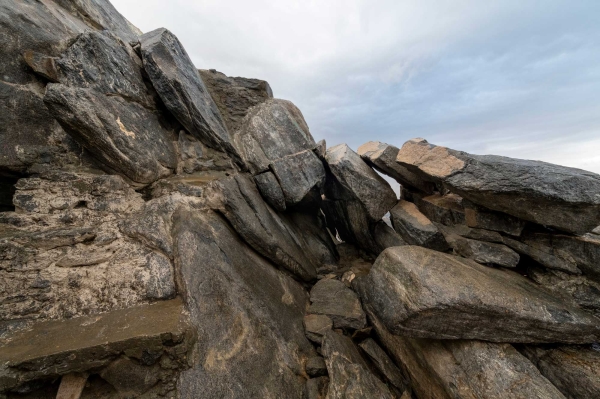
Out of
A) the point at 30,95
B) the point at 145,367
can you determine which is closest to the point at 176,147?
the point at 30,95

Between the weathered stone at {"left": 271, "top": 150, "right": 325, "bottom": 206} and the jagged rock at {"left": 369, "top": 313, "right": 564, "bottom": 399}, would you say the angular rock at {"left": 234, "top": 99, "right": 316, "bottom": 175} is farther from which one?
the jagged rock at {"left": 369, "top": 313, "right": 564, "bottom": 399}

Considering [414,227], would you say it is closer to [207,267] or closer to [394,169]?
[394,169]

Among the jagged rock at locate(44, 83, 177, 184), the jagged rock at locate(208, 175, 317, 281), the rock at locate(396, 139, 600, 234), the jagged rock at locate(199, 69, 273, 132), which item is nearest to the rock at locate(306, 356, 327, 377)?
the jagged rock at locate(208, 175, 317, 281)

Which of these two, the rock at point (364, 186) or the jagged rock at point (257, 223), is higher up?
the rock at point (364, 186)

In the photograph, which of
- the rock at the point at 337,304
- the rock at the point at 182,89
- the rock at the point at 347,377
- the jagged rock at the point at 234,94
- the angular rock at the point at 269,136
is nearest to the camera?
the rock at the point at 347,377

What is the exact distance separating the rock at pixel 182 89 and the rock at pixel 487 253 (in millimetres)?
9485

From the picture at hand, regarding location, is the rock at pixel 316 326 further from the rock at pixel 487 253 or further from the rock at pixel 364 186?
the rock at pixel 487 253

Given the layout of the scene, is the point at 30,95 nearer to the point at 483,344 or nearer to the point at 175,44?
the point at 175,44

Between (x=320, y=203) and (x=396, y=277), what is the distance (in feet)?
24.0

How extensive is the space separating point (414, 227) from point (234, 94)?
1036 centimetres

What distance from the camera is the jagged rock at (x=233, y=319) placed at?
5922 millimetres

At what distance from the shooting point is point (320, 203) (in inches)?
568

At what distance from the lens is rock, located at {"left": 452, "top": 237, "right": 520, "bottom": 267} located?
827 centimetres

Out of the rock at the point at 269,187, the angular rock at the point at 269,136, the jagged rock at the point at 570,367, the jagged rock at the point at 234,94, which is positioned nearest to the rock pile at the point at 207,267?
the jagged rock at the point at 570,367
